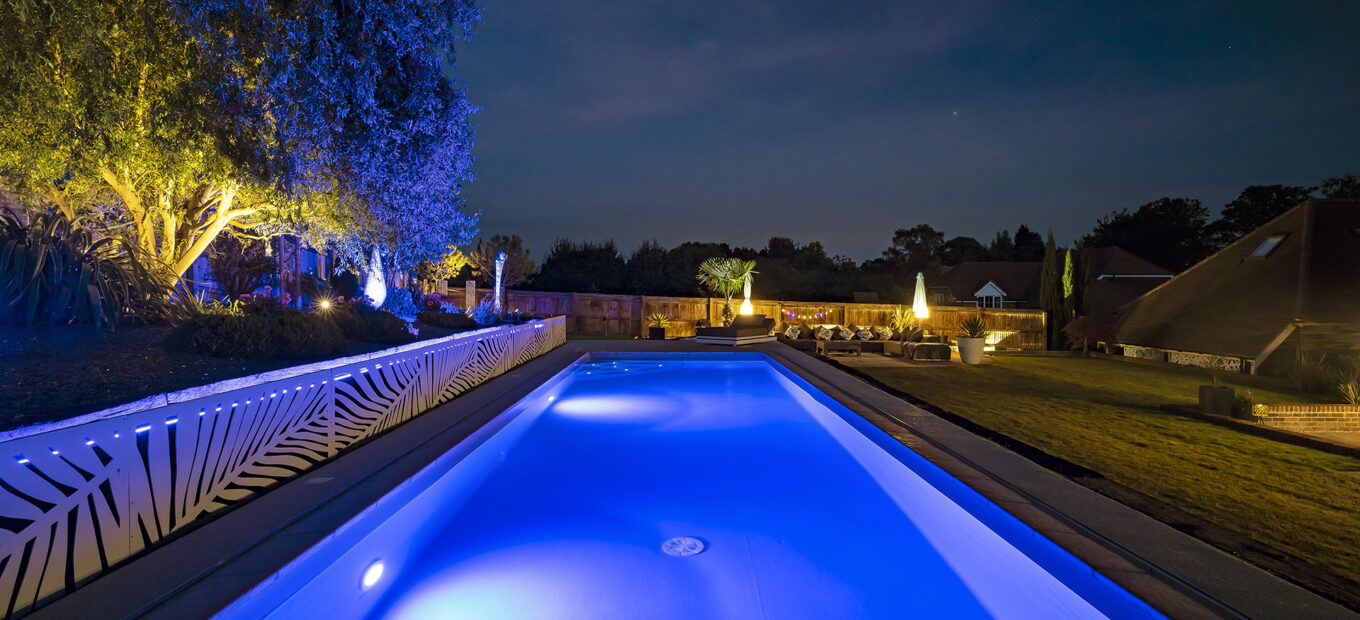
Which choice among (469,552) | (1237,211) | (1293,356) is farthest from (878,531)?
(1237,211)

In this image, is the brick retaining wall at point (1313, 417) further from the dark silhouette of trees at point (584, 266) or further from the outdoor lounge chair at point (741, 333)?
the dark silhouette of trees at point (584, 266)

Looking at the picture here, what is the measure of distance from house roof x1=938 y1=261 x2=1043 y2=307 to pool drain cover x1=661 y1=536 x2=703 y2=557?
146 ft

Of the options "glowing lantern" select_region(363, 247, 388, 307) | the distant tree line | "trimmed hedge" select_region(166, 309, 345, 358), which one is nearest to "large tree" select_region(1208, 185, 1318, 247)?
the distant tree line

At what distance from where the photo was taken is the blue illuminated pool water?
9.37ft

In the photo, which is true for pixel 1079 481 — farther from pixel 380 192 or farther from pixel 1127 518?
pixel 380 192

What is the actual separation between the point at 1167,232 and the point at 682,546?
58.5 m

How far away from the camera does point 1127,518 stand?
291 cm

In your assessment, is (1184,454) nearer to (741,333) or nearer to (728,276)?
(741,333)

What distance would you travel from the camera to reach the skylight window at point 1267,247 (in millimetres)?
13867

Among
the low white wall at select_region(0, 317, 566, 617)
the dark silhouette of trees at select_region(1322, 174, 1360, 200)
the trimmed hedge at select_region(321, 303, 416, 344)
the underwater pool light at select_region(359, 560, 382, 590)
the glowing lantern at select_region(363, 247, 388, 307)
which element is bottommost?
the underwater pool light at select_region(359, 560, 382, 590)

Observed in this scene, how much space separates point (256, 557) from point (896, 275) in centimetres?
5726

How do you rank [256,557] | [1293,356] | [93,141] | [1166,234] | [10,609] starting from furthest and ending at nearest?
[1166,234], [1293,356], [93,141], [256,557], [10,609]

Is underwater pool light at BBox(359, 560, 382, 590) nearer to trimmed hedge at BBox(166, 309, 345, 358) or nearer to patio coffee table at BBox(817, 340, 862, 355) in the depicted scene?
trimmed hedge at BBox(166, 309, 345, 358)

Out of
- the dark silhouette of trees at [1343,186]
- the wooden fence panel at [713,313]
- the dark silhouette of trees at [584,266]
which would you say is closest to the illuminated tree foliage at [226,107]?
the wooden fence panel at [713,313]
